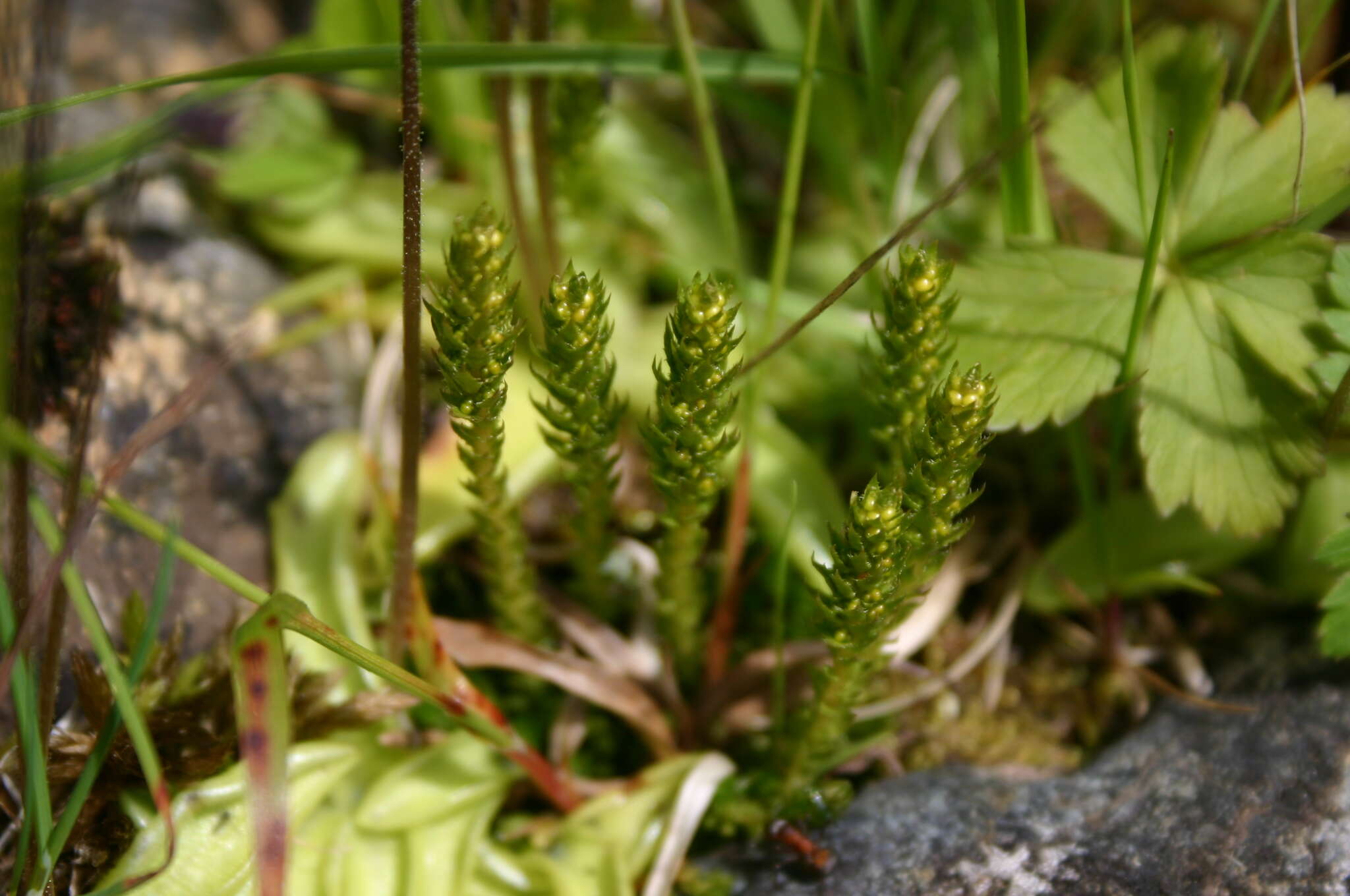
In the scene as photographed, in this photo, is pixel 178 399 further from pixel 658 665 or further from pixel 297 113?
pixel 297 113

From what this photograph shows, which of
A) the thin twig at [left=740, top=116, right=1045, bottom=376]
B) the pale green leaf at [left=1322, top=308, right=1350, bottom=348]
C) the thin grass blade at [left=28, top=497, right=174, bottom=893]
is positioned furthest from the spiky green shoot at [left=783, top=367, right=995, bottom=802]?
the thin grass blade at [left=28, top=497, right=174, bottom=893]

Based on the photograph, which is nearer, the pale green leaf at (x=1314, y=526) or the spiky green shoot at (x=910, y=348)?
the spiky green shoot at (x=910, y=348)

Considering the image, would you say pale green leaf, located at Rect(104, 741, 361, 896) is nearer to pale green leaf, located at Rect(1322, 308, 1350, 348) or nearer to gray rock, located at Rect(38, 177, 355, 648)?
gray rock, located at Rect(38, 177, 355, 648)

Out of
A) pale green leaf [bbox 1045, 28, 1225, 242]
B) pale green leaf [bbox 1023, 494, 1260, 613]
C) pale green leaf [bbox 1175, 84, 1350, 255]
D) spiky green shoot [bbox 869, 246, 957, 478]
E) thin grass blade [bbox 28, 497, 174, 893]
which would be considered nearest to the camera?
thin grass blade [bbox 28, 497, 174, 893]

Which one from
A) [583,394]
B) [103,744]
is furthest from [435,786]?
[583,394]

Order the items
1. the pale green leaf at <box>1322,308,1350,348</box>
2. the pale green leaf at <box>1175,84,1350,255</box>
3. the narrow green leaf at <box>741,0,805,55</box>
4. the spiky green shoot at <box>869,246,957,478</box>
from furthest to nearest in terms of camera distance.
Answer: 1. the narrow green leaf at <box>741,0,805,55</box>
2. the pale green leaf at <box>1175,84,1350,255</box>
3. the pale green leaf at <box>1322,308,1350,348</box>
4. the spiky green shoot at <box>869,246,957,478</box>

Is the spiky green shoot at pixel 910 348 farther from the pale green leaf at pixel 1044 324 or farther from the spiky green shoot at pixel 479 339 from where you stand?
the spiky green shoot at pixel 479 339

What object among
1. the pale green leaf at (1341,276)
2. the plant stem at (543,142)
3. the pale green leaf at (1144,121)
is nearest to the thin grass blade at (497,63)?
the plant stem at (543,142)

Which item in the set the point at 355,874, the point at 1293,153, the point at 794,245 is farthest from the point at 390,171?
the point at 1293,153
